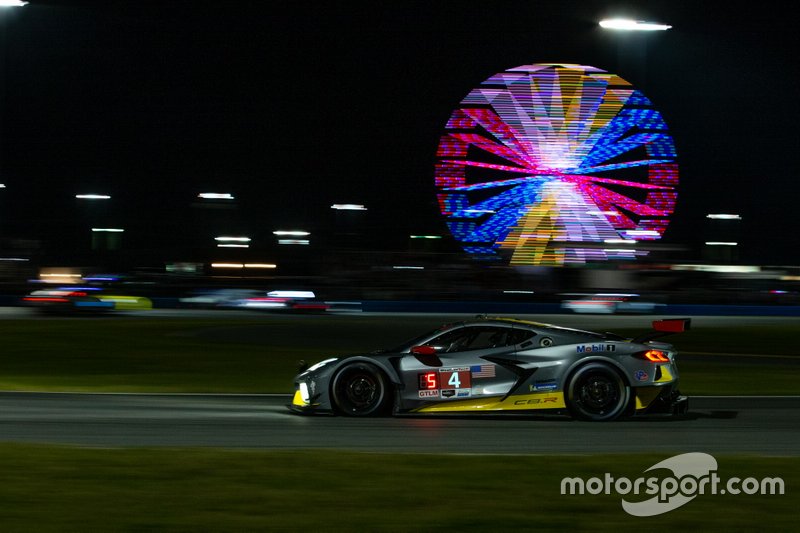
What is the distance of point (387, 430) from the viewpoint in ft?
28.9

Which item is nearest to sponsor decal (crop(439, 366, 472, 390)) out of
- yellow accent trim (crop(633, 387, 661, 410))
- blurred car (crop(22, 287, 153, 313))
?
yellow accent trim (crop(633, 387, 661, 410))

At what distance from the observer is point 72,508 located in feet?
17.6

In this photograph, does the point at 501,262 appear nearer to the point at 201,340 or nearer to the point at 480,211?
the point at 480,211

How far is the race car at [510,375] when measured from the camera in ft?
30.7

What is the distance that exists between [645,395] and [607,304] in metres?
38.7

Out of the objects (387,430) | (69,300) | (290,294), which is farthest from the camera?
(290,294)

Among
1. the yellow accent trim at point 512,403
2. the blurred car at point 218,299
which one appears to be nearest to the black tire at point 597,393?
the yellow accent trim at point 512,403

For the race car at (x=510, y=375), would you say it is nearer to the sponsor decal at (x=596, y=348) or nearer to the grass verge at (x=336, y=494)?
the sponsor decal at (x=596, y=348)

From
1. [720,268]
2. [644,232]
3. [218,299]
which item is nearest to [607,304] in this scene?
[644,232]

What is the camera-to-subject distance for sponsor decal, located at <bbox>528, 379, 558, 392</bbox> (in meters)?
9.41

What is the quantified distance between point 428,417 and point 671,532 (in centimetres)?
499

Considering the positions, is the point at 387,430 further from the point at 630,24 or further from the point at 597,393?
the point at 630,24

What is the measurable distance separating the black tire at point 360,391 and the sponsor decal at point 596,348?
6.24ft

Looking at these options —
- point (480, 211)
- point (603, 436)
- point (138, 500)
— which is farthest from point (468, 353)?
point (480, 211)
